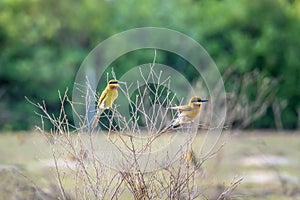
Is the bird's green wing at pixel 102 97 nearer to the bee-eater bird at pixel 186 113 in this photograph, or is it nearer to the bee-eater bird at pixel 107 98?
the bee-eater bird at pixel 107 98

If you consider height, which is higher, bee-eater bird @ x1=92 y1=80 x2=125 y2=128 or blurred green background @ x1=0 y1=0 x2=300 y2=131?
bee-eater bird @ x1=92 y1=80 x2=125 y2=128

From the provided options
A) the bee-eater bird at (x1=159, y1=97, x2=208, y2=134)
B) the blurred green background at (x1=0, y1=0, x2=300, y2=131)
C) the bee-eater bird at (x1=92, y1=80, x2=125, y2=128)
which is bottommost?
the blurred green background at (x1=0, y1=0, x2=300, y2=131)

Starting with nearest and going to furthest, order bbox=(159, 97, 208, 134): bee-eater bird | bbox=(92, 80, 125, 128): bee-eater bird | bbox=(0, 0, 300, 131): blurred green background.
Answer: bbox=(92, 80, 125, 128): bee-eater bird
bbox=(159, 97, 208, 134): bee-eater bird
bbox=(0, 0, 300, 131): blurred green background

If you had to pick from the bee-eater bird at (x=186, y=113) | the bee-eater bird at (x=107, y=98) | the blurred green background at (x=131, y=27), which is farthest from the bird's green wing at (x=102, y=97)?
the blurred green background at (x=131, y=27)

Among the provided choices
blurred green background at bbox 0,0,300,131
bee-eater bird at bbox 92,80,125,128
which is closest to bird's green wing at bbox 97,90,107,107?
bee-eater bird at bbox 92,80,125,128

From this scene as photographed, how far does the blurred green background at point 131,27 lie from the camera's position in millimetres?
20703

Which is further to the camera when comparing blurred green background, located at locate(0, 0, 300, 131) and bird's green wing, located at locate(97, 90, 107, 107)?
blurred green background, located at locate(0, 0, 300, 131)

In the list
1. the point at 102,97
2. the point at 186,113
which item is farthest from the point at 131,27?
the point at 102,97

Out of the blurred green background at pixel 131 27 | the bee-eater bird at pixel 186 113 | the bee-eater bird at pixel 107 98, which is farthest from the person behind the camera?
the blurred green background at pixel 131 27

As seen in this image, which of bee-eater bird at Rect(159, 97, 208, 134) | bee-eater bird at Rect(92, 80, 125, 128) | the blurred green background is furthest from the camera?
the blurred green background

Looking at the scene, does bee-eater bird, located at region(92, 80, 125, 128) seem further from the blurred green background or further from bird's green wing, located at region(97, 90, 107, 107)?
the blurred green background

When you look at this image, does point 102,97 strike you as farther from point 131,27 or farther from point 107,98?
point 131,27

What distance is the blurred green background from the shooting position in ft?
67.9

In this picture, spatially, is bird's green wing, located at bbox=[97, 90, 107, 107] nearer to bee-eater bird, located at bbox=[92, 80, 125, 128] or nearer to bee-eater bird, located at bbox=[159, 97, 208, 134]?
bee-eater bird, located at bbox=[92, 80, 125, 128]
